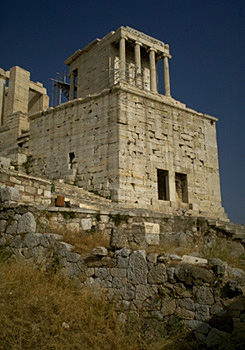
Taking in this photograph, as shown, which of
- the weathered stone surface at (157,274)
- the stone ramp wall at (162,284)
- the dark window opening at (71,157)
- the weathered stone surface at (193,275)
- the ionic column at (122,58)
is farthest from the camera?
the ionic column at (122,58)

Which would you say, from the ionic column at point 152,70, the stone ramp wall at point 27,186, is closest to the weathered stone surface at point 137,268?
the stone ramp wall at point 27,186

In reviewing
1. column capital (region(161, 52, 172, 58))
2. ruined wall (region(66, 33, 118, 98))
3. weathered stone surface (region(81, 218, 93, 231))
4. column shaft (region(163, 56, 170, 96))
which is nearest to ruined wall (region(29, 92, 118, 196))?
ruined wall (region(66, 33, 118, 98))

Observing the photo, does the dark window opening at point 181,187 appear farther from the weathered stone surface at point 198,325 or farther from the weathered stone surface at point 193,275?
the weathered stone surface at point 198,325

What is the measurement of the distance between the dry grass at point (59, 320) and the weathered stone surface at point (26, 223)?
1126mm

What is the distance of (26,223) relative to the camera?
22.3 feet

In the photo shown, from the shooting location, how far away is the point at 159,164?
16.3m

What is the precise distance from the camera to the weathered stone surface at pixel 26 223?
6.73m

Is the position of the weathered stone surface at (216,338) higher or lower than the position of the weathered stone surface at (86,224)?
lower

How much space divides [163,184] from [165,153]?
63.0 inches

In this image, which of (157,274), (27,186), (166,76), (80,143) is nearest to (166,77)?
(166,76)

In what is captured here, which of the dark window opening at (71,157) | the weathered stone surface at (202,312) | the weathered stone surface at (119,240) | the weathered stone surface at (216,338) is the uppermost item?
the dark window opening at (71,157)

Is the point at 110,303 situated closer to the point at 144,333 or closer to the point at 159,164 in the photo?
the point at 144,333

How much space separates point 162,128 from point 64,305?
12832 millimetres

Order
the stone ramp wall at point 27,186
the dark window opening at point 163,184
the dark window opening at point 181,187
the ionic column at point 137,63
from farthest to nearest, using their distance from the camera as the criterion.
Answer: the ionic column at point 137,63, the dark window opening at point 181,187, the dark window opening at point 163,184, the stone ramp wall at point 27,186
